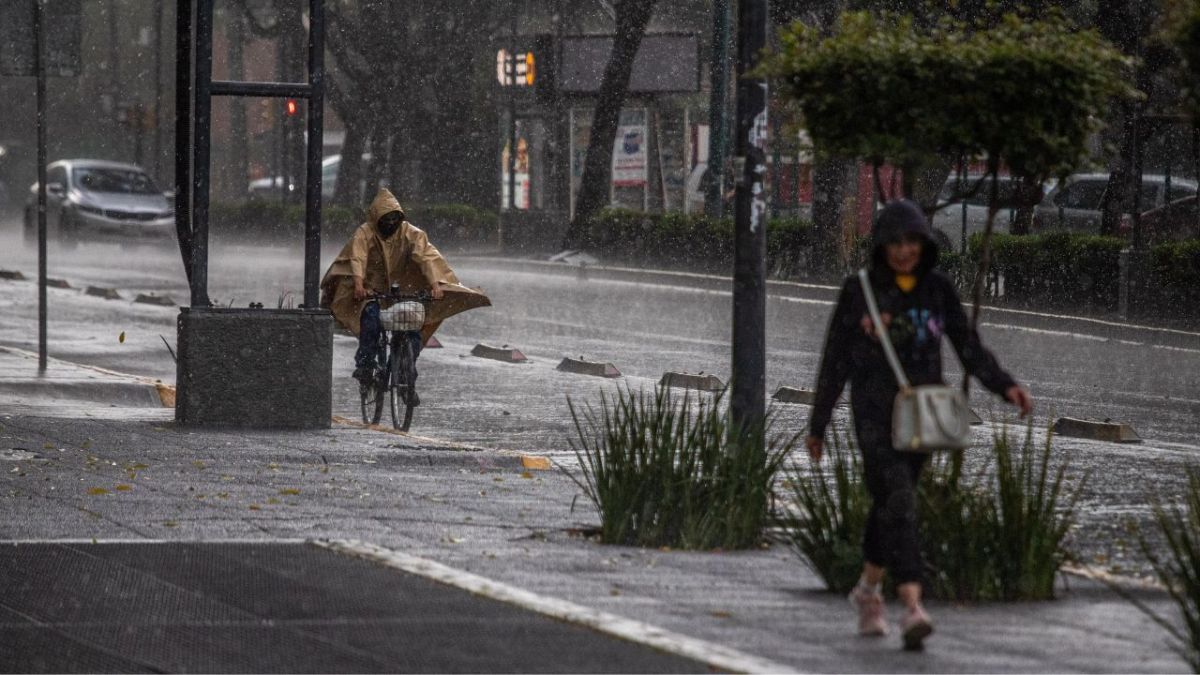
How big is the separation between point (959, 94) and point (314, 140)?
618 cm

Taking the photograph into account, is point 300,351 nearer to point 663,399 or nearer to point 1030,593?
point 663,399

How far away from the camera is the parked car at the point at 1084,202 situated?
106 feet

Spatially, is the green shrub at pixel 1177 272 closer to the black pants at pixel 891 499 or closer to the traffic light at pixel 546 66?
the black pants at pixel 891 499

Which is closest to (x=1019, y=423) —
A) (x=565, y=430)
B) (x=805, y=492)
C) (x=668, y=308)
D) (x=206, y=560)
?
(x=565, y=430)

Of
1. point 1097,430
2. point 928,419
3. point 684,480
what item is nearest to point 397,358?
point 1097,430

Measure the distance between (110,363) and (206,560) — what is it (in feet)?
37.0

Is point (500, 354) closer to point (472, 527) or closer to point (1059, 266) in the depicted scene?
point (1059, 266)

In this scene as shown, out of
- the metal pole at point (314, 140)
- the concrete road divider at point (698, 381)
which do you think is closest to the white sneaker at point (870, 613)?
the metal pole at point (314, 140)

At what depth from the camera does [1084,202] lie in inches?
1280

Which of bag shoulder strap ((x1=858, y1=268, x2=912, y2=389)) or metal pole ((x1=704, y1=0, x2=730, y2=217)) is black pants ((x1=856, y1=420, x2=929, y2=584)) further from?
metal pole ((x1=704, y1=0, x2=730, y2=217))

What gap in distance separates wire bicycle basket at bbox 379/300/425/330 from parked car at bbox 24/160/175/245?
24993 millimetres

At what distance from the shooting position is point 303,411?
13.2 metres

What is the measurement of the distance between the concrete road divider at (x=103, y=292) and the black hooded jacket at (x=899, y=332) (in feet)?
69.6

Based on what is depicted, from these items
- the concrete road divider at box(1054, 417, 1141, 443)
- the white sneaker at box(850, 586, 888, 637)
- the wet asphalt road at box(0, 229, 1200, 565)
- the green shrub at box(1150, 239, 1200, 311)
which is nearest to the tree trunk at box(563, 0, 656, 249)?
the wet asphalt road at box(0, 229, 1200, 565)
